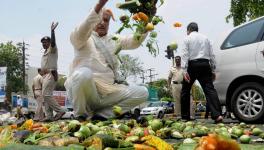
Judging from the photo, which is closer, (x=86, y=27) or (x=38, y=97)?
(x=86, y=27)

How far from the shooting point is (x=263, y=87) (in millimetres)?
7262

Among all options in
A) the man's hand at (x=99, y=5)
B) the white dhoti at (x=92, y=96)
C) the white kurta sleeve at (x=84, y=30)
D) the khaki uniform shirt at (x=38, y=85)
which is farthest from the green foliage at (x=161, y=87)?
the man's hand at (x=99, y=5)

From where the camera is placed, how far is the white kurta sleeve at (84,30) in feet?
17.7

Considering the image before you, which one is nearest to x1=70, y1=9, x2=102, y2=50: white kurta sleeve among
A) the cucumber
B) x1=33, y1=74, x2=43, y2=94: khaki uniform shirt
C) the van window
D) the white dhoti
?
the white dhoti

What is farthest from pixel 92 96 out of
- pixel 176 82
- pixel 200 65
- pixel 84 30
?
pixel 176 82

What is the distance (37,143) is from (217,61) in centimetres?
565

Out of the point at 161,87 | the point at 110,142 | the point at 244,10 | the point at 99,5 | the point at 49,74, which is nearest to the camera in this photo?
the point at 110,142

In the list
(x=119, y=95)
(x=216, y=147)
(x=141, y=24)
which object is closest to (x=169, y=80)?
(x=119, y=95)

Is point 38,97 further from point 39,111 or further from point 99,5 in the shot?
point 99,5

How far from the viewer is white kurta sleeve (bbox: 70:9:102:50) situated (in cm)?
541

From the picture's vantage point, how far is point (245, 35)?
7.72 m

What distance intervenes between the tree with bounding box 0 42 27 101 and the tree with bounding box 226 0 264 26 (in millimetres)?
49088

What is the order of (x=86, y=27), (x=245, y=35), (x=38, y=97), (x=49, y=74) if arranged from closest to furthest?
(x=86, y=27)
(x=245, y=35)
(x=49, y=74)
(x=38, y=97)

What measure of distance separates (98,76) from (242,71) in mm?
2609
